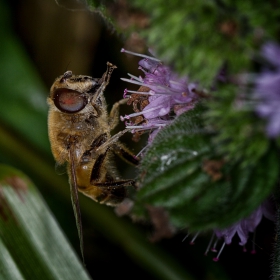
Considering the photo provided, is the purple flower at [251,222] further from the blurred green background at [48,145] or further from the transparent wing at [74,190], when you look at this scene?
the blurred green background at [48,145]

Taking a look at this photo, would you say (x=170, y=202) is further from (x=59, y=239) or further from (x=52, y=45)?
(x=52, y=45)

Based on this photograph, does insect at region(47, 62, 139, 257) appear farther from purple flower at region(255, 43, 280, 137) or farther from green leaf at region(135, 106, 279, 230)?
purple flower at region(255, 43, 280, 137)

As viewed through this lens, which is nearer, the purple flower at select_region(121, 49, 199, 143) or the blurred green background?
the purple flower at select_region(121, 49, 199, 143)

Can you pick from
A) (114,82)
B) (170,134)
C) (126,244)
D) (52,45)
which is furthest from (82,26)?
(170,134)

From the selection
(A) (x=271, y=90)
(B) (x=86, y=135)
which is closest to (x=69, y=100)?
(B) (x=86, y=135)

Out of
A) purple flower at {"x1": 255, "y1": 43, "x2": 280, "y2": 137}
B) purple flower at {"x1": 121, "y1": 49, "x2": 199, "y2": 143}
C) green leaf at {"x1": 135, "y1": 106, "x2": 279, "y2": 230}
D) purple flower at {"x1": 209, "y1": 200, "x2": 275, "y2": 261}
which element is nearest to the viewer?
purple flower at {"x1": 255, "y1": 43, "x2": 280, "y2": 137}

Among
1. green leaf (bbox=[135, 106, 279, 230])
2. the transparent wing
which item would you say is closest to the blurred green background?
the transparent wing

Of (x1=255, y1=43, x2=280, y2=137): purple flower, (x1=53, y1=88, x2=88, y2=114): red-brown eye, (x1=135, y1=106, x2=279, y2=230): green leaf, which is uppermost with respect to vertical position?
(x1=53, y1=88, x2=88, y2=114): red-brown eye
